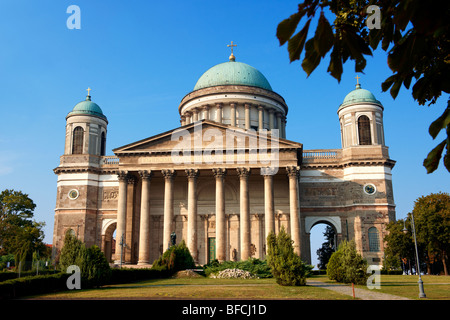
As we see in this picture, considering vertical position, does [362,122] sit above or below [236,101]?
below

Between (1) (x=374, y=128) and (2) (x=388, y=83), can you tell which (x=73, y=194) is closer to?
(1) (x=374, y=128)

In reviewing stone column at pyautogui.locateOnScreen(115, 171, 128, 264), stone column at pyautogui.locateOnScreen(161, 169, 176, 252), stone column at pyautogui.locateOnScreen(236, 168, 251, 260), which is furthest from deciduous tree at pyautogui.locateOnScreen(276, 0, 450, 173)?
stone column at pyautogui.locateOnScreen(115, 171, 128, 264)

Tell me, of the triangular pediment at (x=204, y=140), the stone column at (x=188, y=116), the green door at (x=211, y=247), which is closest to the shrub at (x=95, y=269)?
the triangular pediment at (x=204, y=140)

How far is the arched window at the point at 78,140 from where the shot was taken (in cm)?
5378

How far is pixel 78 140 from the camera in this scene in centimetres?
5416

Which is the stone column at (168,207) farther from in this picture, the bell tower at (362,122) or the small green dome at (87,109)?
the bell tower at (362,122)

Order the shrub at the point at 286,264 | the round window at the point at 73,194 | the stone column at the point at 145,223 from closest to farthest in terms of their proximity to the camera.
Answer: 1. the shrub at the point at 286,264
2. the stone column at the point at 145,223
3. the round window at the point at 73,194

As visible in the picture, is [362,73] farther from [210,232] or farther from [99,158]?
[99,158]

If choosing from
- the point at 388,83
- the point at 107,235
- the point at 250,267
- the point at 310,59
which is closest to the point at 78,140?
the point at 107,235

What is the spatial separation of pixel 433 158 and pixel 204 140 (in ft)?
136

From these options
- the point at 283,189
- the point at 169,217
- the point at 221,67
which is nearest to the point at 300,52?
the point at 169,217

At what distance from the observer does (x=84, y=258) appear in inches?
964

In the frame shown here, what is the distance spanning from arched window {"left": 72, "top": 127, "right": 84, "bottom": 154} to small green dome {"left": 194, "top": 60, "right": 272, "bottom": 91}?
56.7ft

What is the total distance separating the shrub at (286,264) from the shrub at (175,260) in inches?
470
